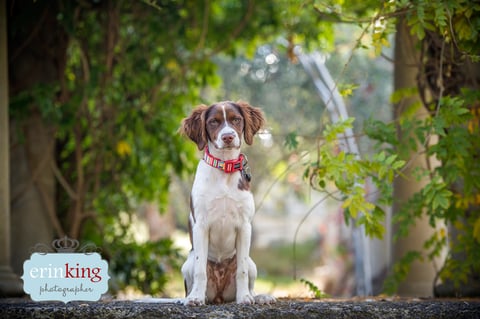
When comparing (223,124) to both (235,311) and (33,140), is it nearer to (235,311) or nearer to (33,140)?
(235,311)

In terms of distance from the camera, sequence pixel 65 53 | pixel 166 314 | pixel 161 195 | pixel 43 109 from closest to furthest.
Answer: pixel 166 314 → pixel 43 109 → pixel 65 53 → pixel 161 195

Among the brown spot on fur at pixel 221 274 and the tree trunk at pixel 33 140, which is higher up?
the tree trunk at pixel 33 140

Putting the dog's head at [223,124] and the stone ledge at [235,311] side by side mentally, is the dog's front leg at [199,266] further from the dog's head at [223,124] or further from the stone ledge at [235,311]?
the dog's head at [223,124]

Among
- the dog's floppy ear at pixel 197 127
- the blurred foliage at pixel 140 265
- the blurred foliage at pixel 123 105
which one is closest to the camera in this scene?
the dog's floppy ear at pixel 197 127

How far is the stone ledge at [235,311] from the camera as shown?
4168mm

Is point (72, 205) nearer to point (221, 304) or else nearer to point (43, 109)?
point (43, 109)

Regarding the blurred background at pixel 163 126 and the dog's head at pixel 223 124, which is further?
the blurred background at pixel 163 126

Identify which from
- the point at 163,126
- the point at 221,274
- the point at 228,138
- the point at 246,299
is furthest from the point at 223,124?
the point at 163,126

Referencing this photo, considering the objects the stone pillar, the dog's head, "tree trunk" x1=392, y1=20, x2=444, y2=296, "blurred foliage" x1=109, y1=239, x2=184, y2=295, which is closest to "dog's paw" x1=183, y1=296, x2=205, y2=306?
the dog's head

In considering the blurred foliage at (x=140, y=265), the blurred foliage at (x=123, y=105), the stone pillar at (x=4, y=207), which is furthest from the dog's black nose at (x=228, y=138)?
the blurred foliage at (x=140, y=265)

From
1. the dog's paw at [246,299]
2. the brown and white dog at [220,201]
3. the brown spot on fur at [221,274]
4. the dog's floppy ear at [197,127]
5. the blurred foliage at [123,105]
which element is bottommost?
the dog's paw at [246,299]

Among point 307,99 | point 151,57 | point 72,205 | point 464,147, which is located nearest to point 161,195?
point 72,205

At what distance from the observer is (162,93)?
9055 mm

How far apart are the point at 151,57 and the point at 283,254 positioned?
1582 cm
